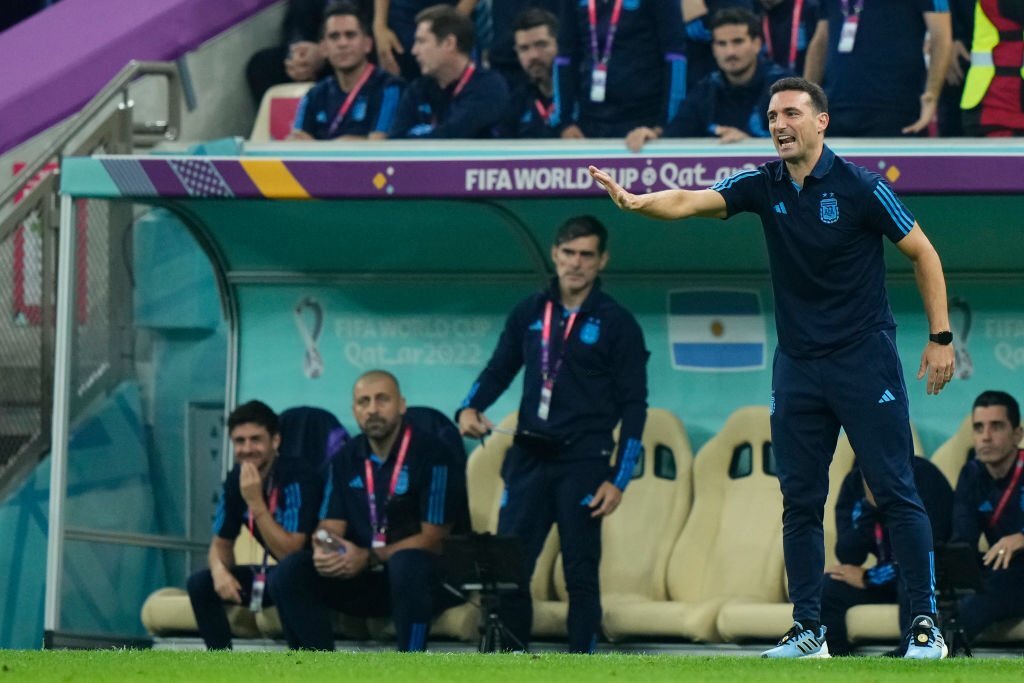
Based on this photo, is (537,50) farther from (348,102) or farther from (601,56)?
(348,102)

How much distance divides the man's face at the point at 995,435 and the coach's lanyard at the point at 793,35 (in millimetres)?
2637

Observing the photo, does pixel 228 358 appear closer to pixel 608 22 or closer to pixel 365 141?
pixel 365 141

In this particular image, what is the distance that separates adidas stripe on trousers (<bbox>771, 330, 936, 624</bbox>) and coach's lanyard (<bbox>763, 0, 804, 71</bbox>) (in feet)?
14.4

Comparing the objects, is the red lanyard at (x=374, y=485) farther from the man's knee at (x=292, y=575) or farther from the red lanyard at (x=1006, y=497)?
the red lanyard at (x=1006, y=497)

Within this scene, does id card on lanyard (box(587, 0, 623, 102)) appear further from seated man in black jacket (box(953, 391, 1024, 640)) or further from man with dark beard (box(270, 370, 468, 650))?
seated man in black jacket (box(953, 391, 1024, 640))

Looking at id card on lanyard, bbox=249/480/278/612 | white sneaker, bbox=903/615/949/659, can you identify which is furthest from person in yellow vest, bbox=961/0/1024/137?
white sneaker, bbox=903/615/949/659

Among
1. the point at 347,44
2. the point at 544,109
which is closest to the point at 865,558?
the point at 544,109

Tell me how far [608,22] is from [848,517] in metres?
3.13

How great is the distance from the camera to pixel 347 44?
11.3 metres

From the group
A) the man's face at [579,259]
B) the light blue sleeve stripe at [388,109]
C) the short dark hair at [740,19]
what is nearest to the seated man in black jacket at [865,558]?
the man's face at [579,259]

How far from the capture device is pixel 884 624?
8.93 meters

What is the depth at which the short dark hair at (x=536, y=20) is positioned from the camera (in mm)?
11031

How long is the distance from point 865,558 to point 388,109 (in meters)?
3.82

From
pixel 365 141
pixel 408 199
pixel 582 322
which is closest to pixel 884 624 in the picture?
pixel 582 322
